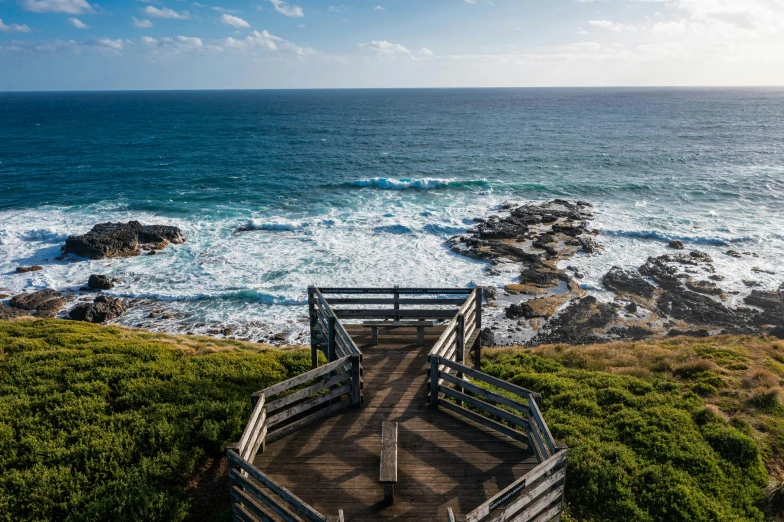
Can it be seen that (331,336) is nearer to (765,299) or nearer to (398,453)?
(398,453)

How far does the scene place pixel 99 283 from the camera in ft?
97.1

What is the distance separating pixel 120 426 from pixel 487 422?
802 centimetres

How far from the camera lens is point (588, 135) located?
90625mm

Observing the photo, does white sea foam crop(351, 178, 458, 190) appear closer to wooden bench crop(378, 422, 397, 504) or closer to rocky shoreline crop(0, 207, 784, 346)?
rocky shoreline crop(0, 207, 784, 346)

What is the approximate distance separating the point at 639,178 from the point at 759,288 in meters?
30.9

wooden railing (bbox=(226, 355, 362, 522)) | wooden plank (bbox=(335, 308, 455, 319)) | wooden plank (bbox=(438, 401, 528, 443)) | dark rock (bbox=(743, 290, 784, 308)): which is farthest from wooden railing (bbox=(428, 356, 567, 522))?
dark rock (bbox=(743, 290, 784, 308))

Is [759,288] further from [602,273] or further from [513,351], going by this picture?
[513,351]

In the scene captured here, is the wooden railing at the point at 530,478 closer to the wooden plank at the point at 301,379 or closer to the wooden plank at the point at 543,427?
the wooden plank at the point at 543,427

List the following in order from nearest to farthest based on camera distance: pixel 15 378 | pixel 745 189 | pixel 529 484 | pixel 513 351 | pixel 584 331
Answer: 1. pixel 529 484
2. pixel 15 378
3. pixel 513 351
4. pixel 584 331
5. pixel 745 189

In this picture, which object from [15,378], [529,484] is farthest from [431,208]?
[529,484]

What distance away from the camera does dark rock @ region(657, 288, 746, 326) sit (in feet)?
85.8

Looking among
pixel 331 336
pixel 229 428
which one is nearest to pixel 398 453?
pixel 331 336

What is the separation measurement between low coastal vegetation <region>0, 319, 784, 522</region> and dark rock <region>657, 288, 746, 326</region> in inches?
391

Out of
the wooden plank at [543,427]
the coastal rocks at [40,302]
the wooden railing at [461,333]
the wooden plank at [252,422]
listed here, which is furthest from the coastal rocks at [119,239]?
the wooden plank at [543,427]
